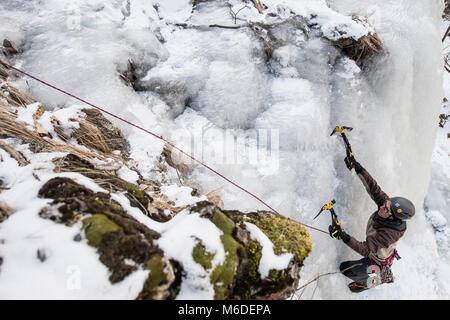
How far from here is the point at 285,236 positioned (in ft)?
6.15

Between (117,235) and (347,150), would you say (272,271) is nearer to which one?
(117,235)

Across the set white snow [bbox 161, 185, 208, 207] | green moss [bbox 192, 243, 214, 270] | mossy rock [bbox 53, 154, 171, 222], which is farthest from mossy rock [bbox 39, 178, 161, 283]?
white snow [bbox 161, 185, 208, 207]

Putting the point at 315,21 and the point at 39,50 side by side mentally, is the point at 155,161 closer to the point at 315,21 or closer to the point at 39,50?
the point at 39,50

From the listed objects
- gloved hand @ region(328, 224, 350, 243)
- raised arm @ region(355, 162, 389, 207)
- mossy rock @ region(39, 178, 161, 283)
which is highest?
mossy rock @ region(39, 178, 161, 283)

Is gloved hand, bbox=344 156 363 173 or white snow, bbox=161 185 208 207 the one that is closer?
white snow, bbox=161 185 208 207

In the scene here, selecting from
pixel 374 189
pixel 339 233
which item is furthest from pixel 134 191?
pixel 374 189

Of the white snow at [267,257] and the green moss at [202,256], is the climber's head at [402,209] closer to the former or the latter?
the white snow at [267,257]

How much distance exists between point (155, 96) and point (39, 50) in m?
1.42

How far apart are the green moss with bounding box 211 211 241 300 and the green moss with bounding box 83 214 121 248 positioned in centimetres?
57

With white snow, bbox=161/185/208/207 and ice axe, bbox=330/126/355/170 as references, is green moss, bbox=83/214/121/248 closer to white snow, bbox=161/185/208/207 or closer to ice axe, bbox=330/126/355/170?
white snow, bbox=161/185/208/207

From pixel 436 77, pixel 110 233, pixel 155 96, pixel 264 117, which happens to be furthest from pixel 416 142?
pixel 110 233

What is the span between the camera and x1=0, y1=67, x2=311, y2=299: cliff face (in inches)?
44.8

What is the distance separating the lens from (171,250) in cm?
134

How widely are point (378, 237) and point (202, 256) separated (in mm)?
2667
